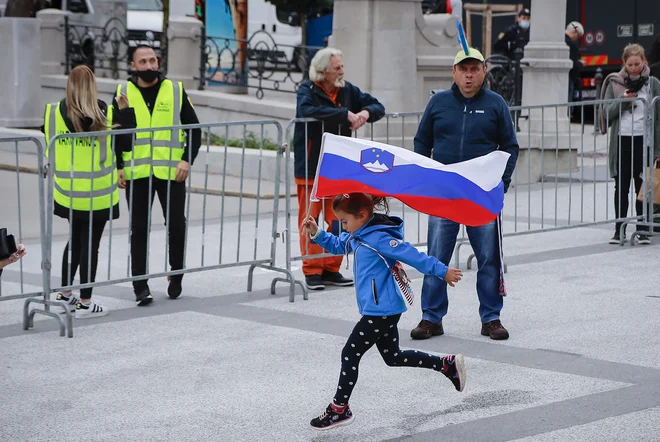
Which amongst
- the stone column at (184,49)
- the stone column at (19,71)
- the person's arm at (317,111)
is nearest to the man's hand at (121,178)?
the person's arm at (317,111)

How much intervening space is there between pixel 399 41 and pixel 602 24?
9.40m

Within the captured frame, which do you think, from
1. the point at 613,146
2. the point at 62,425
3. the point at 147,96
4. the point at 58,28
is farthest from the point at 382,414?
the point at 58,28

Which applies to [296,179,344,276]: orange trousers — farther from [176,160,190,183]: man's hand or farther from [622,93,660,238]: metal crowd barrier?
[622,93,660,238]: metal crowd barrier

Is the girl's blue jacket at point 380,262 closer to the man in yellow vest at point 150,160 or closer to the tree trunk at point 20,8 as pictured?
the man in yellow vest at point 150,160

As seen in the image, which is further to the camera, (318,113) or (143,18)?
(143,18)

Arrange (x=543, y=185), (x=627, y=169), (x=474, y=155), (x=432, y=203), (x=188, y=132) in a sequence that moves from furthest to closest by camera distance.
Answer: (x=543, y=185) < (x=627, y=169) < (x=188, y=132) < (x=474, y=155) < (x=432, y=203)

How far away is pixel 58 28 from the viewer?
2195 centimetres

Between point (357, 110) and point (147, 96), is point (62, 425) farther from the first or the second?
point (357, 110)

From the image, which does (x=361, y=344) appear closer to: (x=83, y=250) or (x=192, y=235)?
(x=83, y=250)

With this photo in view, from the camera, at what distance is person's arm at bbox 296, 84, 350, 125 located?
363 inches

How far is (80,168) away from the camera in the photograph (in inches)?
324

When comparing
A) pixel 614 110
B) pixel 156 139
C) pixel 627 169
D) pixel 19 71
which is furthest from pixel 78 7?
pixel 156 139

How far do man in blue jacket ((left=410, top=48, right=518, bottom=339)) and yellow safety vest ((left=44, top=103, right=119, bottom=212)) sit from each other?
2.33 meters

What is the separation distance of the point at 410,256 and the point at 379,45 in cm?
966
